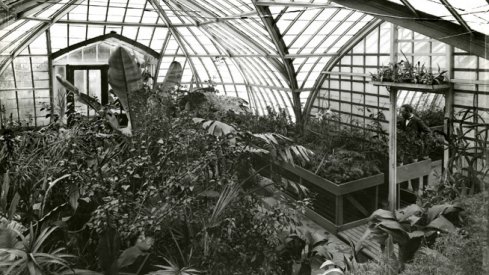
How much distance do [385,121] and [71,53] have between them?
8.72 meters

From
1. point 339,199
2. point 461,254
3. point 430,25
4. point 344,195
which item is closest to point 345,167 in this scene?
point 344,195

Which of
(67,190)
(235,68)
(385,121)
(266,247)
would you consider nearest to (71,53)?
(67,190)

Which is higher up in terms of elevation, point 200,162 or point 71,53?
point 71,53

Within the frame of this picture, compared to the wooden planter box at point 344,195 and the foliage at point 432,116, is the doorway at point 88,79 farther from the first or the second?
the foliage at point 432,116

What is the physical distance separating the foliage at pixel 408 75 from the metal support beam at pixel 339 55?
358cm

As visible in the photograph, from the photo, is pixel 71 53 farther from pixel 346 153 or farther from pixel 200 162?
pixel 346 153

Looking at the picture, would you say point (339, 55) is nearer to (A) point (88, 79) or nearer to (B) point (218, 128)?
(A) point (88, 79)

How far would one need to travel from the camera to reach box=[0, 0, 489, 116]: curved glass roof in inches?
460

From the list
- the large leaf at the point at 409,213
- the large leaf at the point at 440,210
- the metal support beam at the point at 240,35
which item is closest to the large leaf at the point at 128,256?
Answer: the large leaf at the point at 409,213

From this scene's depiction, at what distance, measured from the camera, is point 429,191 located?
295 inches

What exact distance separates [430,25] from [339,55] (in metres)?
7.49

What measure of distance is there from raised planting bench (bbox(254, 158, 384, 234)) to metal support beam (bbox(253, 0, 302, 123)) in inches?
134

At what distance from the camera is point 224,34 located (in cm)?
1584

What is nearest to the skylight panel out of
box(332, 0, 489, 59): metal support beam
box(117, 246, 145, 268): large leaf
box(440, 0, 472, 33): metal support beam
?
box(332, 0, 489, 59): metal support beam
